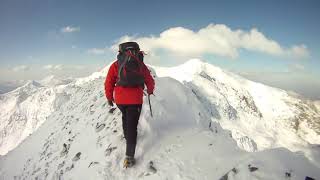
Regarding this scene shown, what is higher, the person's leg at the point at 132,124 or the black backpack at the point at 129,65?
the black backpack at the point at 129,65

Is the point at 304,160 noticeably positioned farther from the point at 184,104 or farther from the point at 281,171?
the point at 184,104

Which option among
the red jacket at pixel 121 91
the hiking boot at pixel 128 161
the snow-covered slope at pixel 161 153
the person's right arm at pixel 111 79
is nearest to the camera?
the snow-covered slope at pixel 161 153

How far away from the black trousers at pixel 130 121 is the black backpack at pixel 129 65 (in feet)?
2.57

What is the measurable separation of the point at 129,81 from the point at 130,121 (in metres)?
1.38

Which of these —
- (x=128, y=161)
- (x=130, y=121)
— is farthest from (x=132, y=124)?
(x=128, y=161)

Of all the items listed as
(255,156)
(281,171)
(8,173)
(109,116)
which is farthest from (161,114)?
(8,173)

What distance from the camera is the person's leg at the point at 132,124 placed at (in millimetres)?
8758

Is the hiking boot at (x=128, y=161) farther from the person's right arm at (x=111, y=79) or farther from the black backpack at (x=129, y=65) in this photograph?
the black backpack at (x=129, y=65)

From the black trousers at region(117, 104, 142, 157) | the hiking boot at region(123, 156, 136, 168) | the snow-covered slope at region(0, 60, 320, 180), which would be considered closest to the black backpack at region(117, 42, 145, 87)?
the black trousers at region(117, 104, 142, 157)

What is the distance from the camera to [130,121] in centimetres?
889

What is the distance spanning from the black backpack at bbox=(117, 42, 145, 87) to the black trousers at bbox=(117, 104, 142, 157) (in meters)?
0.78

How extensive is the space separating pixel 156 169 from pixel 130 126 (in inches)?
68.1

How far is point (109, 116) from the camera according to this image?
1453 cm

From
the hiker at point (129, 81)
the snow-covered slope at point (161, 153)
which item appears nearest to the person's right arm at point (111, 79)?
the hiker at point (129, 81)
